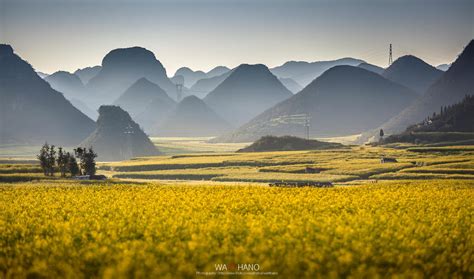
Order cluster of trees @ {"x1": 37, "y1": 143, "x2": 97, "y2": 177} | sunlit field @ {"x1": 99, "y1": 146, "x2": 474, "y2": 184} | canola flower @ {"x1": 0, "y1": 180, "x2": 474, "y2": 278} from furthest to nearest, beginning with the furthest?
cluster of trees @ {"x1": 37, "y1": 143, "x2": 97, "y2": 177}
sunlit field @ {"x1": 99, "y1": 146, "x2": 474, "y2": 184}
canola flower @ {"x1": 0, "y1": 180, "x2": 474, "y2": 278}

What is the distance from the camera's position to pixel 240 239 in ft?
102

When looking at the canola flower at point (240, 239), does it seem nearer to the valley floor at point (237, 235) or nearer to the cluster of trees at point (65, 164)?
the valley floor at point (237, 235)

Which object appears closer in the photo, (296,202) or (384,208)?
(384,208)

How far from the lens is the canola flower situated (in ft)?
86.8

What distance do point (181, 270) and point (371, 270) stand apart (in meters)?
7.18

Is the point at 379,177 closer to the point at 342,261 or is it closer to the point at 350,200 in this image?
the point at 350,200

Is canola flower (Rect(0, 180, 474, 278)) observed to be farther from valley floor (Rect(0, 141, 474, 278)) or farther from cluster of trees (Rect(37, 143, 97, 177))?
cluster of trees (Rect(37, 143, 97, 177))

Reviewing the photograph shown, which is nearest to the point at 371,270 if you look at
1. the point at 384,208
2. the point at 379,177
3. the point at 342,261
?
the point at 342,261

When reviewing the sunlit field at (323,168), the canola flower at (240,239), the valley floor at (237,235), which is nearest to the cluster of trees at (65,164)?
the sunlit field at (323,168)

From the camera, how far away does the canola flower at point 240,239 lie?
26453 mm

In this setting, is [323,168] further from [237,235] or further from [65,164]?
[237,235]

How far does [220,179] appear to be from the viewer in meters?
122

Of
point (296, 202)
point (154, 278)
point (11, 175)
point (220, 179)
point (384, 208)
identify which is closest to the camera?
point (154, 278)

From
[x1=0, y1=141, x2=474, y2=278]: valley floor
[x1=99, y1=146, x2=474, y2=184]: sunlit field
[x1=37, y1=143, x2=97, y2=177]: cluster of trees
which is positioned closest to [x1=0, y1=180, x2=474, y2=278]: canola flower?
[x1=0, y1=141, x2=474, y2=278]: valley floor
